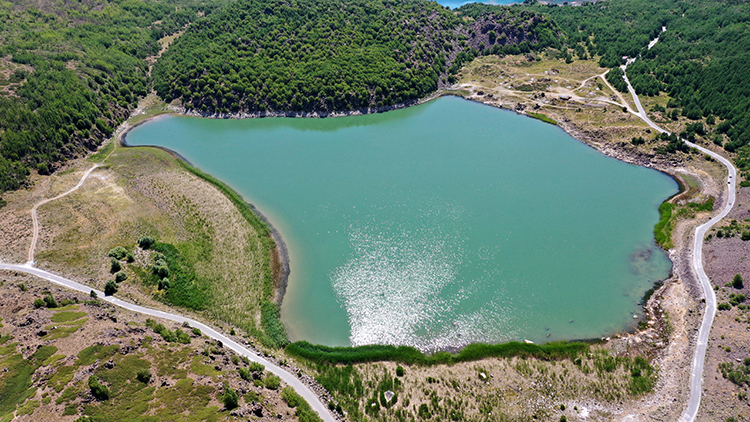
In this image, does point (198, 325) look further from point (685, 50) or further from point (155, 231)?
point (685, 50)

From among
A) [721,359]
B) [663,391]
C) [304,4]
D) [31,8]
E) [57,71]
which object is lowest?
[663,391]

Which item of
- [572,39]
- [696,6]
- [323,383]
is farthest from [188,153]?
[696,6]

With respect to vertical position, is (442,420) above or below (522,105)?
below

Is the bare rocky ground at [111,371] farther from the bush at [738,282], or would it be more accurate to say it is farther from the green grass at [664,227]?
the green grass at [664,227]

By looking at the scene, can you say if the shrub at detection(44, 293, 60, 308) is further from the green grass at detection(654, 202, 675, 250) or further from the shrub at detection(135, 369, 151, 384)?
the green grass at detection(654, 202, 675, 250)

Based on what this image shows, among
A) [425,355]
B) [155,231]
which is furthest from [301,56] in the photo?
Answer: [425,355]

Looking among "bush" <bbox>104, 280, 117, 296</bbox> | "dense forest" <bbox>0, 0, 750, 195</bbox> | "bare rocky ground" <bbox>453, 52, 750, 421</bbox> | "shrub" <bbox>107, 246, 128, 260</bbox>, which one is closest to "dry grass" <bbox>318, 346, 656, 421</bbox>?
"bare rocky ground" <bbox>453, 52, 750, 421</bbox>

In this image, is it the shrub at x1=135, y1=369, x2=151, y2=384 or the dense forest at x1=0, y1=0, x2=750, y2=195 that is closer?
the shrub at x1=135, y1=369, x2=151, y2=384

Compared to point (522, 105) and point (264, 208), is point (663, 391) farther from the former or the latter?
point (522, 105)
